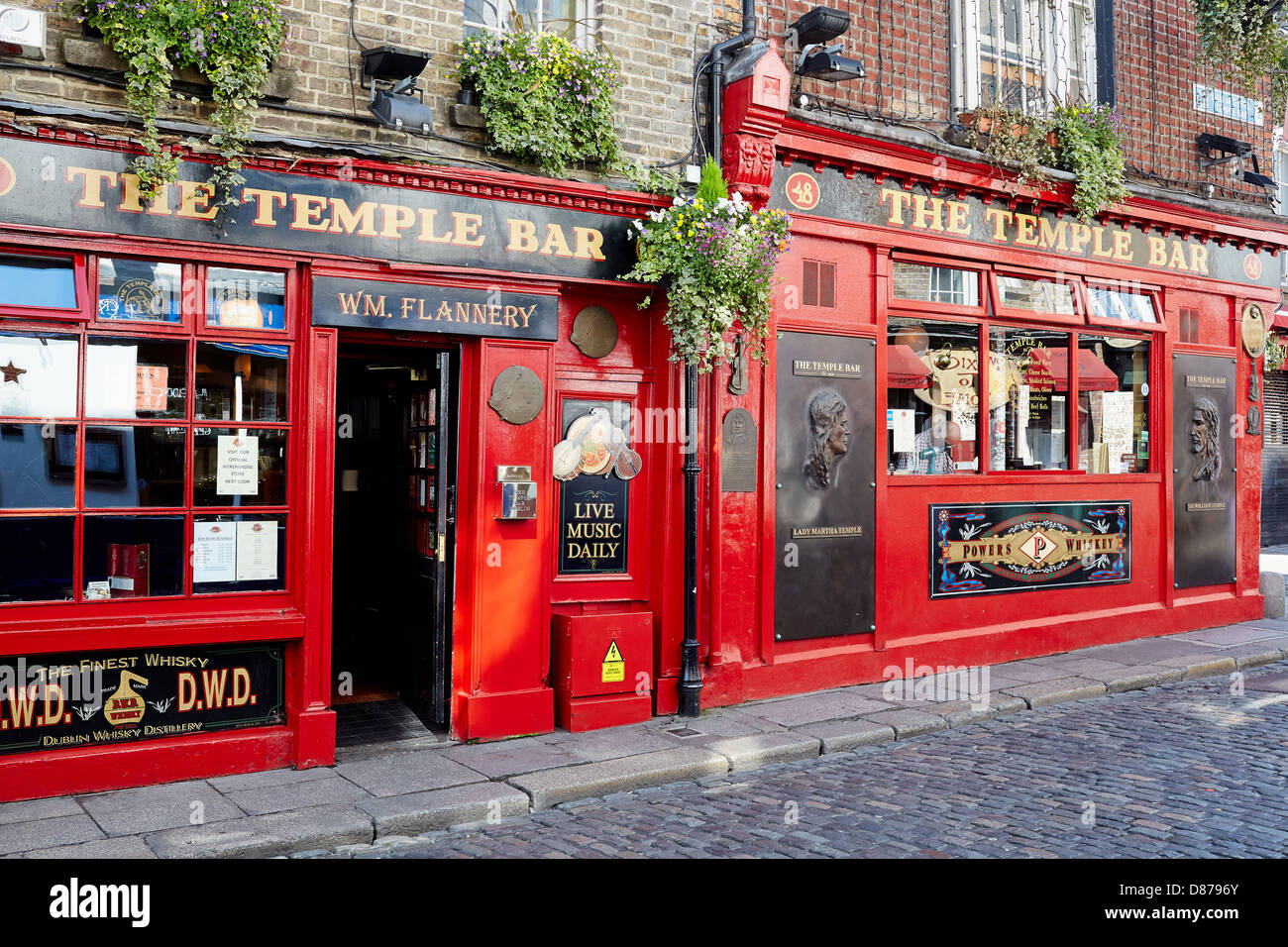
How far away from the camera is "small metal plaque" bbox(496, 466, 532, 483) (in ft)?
24.2

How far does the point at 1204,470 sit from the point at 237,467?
10.3 metres

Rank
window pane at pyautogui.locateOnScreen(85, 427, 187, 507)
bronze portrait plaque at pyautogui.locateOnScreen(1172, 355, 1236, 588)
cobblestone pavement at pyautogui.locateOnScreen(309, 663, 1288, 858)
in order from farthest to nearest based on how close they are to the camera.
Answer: bronze portrait plaque at pyautogui.locateOnScreen(1172, 355, 1236, 588)
window pane at pyautogui.locateOnScreen(85, 427, 187, 507)
cobblestone pavement at pyautogui.locateOnScreen(309, 663, 1288, 858)

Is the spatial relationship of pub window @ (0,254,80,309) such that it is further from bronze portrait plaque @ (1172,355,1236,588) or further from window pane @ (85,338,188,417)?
bronze portrait plaque @ (1172,355,1236,588)

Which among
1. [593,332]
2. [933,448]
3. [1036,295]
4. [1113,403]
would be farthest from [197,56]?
[1113,403]

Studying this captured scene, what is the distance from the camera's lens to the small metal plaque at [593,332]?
7918 millimetres

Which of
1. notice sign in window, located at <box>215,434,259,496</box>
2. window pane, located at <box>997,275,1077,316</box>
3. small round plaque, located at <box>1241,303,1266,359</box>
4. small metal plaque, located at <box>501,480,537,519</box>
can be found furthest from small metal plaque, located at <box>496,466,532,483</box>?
small round plaque, located at <box>1241,303,1266,359</box>

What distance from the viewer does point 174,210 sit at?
6.21 metres

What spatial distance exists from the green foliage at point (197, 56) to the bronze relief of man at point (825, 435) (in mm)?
4853

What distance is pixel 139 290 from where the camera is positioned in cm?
626

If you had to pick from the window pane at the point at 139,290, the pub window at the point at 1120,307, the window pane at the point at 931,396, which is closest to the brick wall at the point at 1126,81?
the pub window at the point at 1120,307

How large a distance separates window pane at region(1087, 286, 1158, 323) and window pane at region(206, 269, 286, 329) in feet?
26.9

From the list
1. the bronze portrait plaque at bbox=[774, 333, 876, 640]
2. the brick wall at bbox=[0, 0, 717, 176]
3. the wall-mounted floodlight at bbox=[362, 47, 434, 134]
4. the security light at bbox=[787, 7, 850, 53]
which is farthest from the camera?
the bronze portrait plaque at bbox=[774, 333, 876, 640]

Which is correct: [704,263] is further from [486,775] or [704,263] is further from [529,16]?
[486,775]

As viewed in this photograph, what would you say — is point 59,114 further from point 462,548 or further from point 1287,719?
point 1287,719
